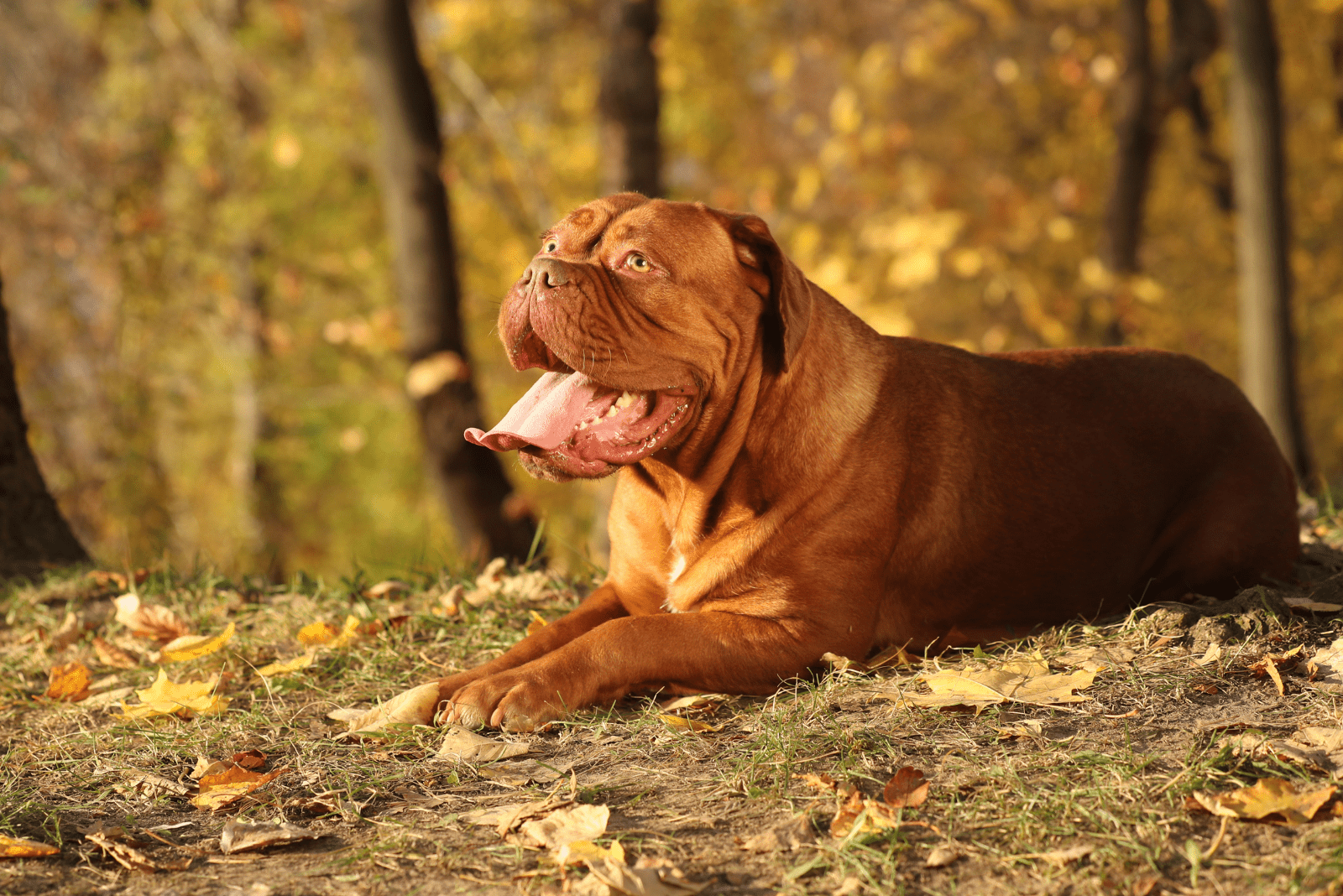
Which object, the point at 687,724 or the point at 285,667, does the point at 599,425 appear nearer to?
the point at 687,724

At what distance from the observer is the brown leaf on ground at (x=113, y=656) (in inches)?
168

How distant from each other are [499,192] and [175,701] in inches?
519

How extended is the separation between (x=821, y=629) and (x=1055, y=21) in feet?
45.8

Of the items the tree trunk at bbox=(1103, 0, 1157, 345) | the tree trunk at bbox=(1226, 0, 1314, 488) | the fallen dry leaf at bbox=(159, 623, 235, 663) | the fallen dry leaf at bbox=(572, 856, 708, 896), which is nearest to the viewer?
the fallen dry leaf at bbox=(572, 856, 708, 896)

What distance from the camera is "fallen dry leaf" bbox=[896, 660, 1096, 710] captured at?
3.15 metres

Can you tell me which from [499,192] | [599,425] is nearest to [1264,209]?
[599,425]

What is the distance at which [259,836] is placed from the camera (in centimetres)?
261

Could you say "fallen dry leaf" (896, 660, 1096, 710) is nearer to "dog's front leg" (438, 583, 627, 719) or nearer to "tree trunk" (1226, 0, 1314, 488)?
"dog's front leg" (438, 583, 627, 719)

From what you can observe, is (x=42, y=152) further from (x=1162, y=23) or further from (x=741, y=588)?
(x=1162, y=23)

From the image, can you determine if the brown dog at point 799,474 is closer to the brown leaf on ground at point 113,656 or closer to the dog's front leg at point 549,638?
the dog's front leg at point 549,638

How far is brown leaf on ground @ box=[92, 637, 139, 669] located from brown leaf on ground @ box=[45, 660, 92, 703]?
0.21 m

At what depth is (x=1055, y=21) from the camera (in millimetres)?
15305

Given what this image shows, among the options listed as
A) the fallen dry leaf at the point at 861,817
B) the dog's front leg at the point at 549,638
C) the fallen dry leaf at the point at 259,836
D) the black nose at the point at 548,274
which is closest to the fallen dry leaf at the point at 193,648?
the dog's front leg at the point at 549,638

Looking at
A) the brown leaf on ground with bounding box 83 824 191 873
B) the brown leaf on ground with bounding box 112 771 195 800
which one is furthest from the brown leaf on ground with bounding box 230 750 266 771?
the brown leaf on ground with bounding box 83 824 191 873
